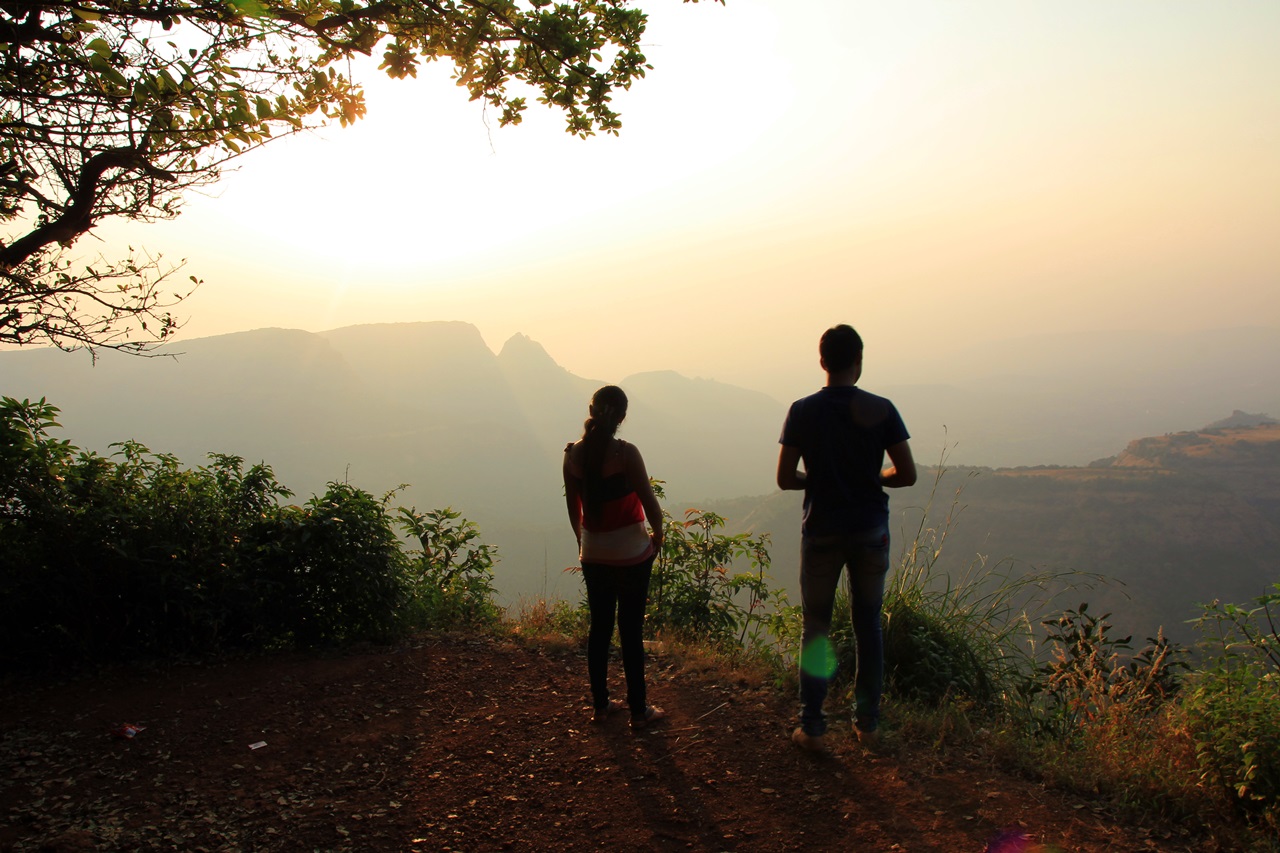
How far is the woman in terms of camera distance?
3.85m

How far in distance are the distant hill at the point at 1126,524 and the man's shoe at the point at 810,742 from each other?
57.4 metres

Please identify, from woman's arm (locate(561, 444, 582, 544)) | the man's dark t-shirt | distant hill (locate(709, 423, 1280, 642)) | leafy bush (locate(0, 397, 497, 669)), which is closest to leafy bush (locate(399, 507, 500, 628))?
leafy bush (locate(0, 397, 497, 669))

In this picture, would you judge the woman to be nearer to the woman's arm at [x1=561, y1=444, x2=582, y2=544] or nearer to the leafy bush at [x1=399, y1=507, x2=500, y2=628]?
the woman's arm at [x1=561, y1=444, x2=582, y2=544]

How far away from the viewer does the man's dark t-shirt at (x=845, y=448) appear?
3.51m

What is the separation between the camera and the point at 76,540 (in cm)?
481

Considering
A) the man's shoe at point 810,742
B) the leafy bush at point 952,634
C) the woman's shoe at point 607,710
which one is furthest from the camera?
the leafy bush at point 952,634

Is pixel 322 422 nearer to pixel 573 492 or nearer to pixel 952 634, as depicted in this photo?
pixel 573 492

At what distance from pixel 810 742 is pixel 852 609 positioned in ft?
2.49

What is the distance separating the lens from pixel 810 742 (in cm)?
376

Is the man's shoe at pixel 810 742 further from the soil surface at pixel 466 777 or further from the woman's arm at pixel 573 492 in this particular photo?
the woman's arm at pixel 573 492

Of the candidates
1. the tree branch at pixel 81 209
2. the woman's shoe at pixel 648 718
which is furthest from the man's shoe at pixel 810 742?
the tree branch at pixel 81 209

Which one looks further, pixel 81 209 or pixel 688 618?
pixel 688 618

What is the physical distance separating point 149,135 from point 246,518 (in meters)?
2.80

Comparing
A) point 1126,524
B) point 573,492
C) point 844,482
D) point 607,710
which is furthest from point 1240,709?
point 1126,524
